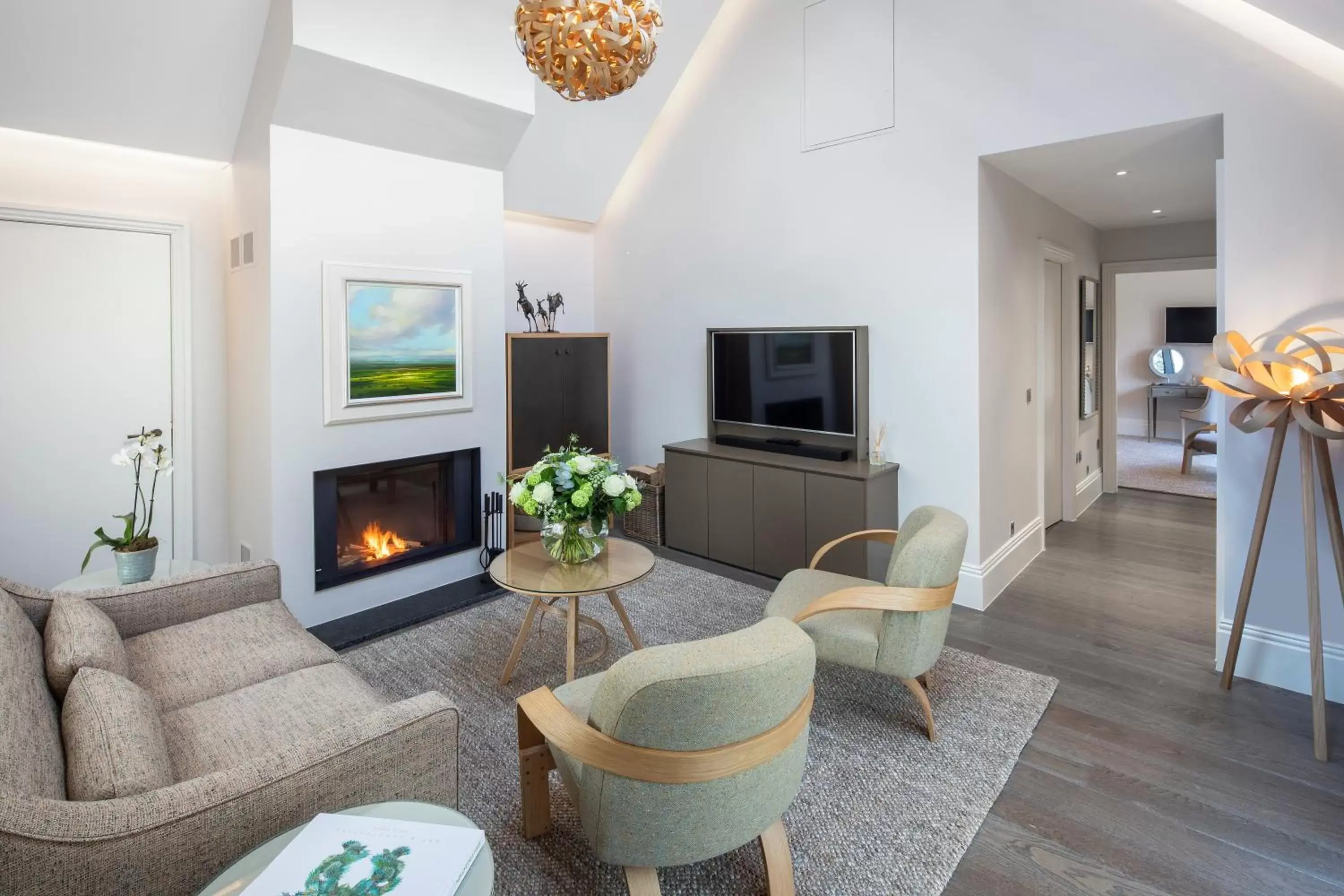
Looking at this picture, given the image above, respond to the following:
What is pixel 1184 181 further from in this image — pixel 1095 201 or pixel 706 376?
pixel 706 376

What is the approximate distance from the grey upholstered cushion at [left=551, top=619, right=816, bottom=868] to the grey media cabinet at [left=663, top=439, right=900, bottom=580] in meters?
2.34

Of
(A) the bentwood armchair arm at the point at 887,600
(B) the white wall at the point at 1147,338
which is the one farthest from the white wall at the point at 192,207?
(B) the white wall at the point at 1147,338

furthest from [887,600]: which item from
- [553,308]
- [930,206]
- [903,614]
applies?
[553,308]

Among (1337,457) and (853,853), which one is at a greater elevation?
(1337,457)

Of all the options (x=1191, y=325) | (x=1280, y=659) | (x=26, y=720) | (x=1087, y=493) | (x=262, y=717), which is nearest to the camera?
(x=26, y=720)

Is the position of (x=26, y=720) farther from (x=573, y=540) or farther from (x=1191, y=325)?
(x=1191, y=325)

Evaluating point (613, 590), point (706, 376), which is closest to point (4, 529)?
point (613, 590)

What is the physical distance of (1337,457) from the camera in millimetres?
2854

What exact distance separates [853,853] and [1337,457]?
252 centimetres

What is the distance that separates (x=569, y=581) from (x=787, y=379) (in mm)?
2277

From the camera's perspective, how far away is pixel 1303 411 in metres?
2.60

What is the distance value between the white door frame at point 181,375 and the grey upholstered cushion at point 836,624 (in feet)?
10.9

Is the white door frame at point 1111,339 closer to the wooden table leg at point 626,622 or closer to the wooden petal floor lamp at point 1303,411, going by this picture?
the wooden petal floor lamp at point 1303,411

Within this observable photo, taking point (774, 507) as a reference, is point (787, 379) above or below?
above
